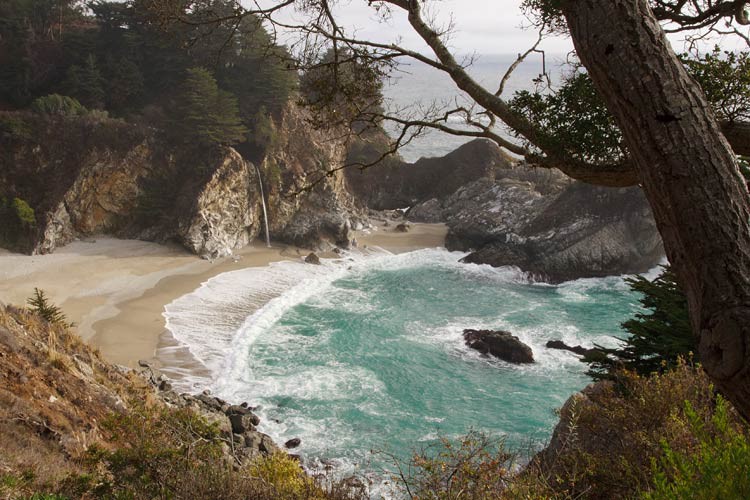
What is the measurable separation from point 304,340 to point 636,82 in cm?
1886

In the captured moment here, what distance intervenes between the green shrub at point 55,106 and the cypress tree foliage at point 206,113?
5365 millimetres

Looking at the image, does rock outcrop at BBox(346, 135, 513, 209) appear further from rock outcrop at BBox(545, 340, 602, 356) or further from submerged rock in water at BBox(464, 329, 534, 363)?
submerged rock in water at BBox(464, 329, 534, 363)

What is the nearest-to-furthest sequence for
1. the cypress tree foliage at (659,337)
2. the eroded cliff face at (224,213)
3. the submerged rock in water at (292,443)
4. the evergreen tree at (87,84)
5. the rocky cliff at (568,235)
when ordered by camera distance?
the cypress tree foliage at (659,337) → the submerged rock in water at (292,443) → the eroded cliff face at (224,213) → the evergreen tree at (87,84) → the rocky cliff at (568,235)

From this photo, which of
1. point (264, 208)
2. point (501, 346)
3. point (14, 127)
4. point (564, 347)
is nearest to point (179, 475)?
point (501, 346)

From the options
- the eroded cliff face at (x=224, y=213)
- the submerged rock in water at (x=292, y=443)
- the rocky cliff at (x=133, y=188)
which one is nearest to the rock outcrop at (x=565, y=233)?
the rocky cliff at (x=133, y=188)

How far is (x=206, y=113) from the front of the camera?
1177 inches

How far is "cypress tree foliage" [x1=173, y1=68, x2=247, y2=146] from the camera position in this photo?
1152 inches

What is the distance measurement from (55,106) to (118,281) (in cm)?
1246

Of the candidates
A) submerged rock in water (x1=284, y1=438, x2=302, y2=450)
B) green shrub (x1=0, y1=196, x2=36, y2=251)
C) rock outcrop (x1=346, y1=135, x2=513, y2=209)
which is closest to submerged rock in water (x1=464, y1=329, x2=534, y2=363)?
submerged rock in water (x1=284, y1=438, x2=302, y2=450)

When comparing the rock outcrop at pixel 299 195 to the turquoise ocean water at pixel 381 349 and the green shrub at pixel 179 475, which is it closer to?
the turquoise ocean water at pixel 381 349

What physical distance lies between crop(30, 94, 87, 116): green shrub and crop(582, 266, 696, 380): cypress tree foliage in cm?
2988

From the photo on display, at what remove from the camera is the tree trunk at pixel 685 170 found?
2689 millimetres

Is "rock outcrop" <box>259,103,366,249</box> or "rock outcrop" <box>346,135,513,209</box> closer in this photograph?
"rock outcrop" <box>259,103,366,249</box>

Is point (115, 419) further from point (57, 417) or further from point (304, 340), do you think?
point (304, 340)
